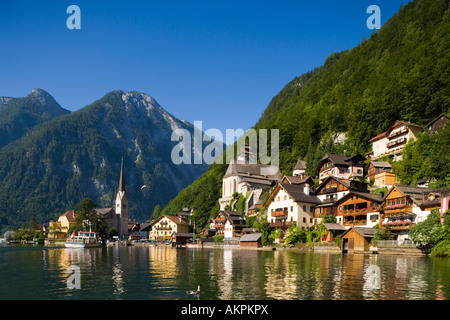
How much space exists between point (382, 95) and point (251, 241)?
159 ft

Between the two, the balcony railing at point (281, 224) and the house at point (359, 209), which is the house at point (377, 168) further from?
the balcony railing at point (281, 224)

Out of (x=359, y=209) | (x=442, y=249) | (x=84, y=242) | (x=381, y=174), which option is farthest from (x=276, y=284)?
(x=84, y=242)

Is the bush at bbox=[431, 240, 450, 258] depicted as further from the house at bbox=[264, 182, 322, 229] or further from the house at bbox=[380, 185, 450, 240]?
the house at bbox=[264, 182, 322, 229]

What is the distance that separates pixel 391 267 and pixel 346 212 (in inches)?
1337

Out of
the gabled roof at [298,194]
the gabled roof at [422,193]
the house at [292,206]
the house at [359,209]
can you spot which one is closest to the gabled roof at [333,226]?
the house at [359,209]

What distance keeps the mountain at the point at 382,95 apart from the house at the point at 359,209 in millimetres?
9872

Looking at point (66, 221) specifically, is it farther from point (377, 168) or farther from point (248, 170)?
point (377, 168)

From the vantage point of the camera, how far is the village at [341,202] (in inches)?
2199

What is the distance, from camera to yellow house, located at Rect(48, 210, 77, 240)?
171250 millimetres

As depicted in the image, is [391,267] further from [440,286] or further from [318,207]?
[318,207]

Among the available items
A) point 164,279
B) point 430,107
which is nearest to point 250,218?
point 430,107

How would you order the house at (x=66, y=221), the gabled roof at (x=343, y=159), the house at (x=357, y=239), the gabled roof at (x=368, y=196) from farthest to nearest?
the house at (x=66, y=221), the gabled roof at (x=343, y=159), the gabled roof at (x=368, y=196), the house at (x=357, y=239)

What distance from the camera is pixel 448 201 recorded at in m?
46.5

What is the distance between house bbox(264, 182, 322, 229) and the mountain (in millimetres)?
19736
